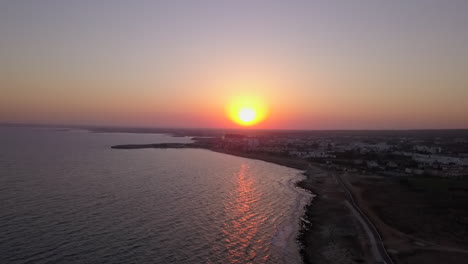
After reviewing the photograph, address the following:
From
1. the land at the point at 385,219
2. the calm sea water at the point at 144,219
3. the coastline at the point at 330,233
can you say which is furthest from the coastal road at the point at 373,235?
the calm sea water at the point at 144,219

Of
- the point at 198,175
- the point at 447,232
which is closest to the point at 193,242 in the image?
the point at 447,232

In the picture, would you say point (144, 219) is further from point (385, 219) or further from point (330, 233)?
point (385, 219)

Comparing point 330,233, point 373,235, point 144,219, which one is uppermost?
point 144,219

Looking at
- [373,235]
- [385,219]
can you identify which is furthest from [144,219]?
[385,219]

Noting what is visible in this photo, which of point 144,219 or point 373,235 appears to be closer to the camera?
point 373,235

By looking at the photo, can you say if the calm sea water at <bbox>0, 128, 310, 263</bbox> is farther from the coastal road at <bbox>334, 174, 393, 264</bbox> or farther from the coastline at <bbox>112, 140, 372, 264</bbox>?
the coastal road at <bbox>334, 174, 393, 264</bbox>

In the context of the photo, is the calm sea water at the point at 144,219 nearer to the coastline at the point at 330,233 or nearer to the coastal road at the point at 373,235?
the coastline at the point at 330,233

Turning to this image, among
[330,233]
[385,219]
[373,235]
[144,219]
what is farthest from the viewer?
[385,219]
